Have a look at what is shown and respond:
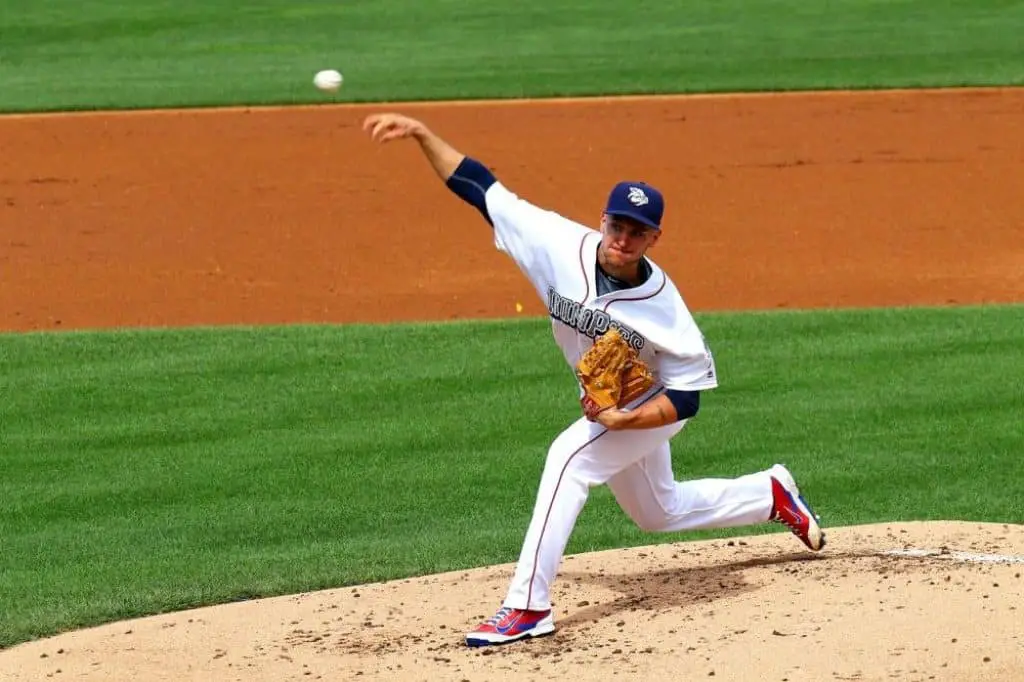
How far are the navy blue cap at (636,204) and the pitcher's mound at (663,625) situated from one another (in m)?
1.35

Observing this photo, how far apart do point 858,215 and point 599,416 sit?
9.45m

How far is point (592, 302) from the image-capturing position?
607cm

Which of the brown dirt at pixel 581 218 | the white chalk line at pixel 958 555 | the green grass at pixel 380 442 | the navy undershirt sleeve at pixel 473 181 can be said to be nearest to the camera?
the brown dirt at pixel 581 218

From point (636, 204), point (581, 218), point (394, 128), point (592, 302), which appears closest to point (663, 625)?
point (592, 302)

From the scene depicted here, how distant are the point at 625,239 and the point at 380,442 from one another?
11.7ft

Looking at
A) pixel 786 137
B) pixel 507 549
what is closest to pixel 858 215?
pixel 786 137

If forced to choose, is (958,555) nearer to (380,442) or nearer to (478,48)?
(380,442)

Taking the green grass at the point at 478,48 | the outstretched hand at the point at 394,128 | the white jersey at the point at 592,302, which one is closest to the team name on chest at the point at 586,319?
the white jersey at the point at 592,302

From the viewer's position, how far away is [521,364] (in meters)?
10.8

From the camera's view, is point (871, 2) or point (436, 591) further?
point (871, 2)

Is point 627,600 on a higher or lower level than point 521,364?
lower

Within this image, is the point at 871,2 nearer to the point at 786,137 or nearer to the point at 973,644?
the point at 786,137

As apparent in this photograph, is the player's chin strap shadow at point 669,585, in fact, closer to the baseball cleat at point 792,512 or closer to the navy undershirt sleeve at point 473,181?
the baseball cleat at point 792,512

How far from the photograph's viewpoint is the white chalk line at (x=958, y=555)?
648 centimetres
